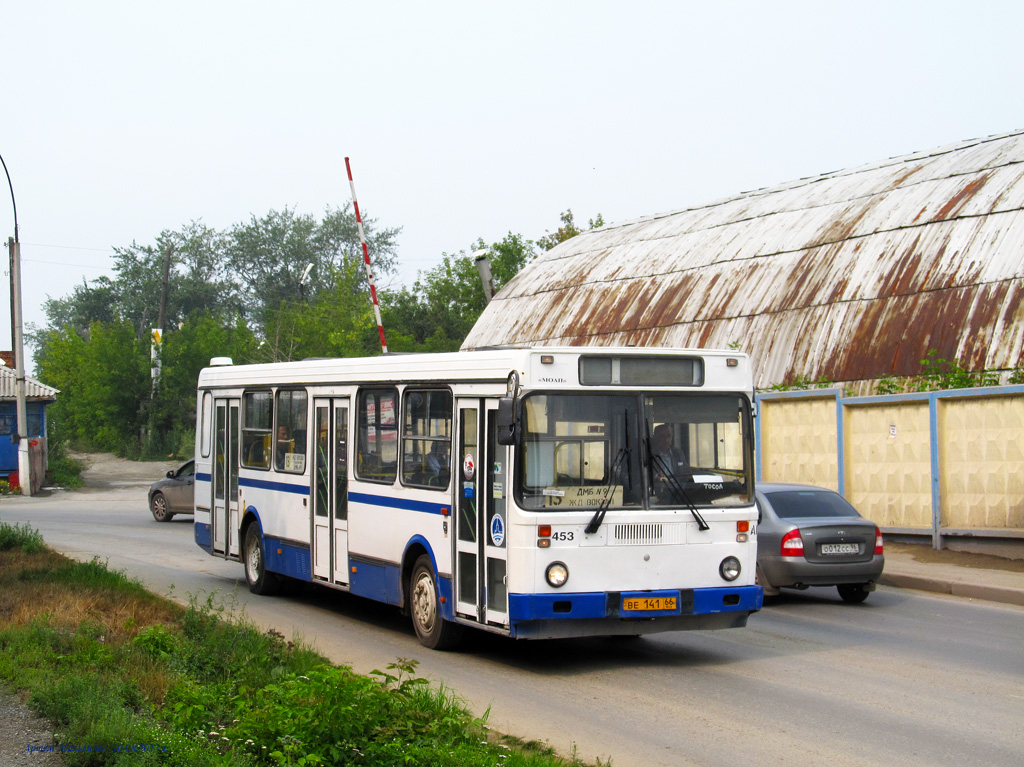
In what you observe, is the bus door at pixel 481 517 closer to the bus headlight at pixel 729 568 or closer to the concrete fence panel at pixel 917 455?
the bus headlight at pixel 729 568

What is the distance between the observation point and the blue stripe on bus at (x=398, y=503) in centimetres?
1062

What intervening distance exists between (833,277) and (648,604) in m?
16.9

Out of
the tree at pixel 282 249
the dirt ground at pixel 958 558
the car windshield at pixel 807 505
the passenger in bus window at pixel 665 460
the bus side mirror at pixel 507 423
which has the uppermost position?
the tree at pixel 282 249

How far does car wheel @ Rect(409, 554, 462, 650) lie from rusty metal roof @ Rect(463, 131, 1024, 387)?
1266cm

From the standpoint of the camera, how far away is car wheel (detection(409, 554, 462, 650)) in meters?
10.5

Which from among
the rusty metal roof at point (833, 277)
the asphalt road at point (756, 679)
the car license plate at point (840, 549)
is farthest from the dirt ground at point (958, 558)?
the car license plate at point (840, 549)

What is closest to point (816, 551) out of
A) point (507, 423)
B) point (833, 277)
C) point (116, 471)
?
point (507, 423)

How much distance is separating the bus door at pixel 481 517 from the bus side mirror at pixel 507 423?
0.41 metres

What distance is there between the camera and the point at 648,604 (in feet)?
31.4

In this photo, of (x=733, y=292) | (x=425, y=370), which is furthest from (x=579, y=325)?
(x=425, y=370)

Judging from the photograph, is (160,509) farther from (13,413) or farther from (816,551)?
(816,551)

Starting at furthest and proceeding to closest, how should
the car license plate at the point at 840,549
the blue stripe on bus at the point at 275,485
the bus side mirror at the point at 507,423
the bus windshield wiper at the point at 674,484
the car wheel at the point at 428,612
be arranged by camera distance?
1. the car license plate at the point at 840,549
2. the blue stripe on bus at the point at 275,485
3. the car wheel at the point at 428,612
4. the bus windshield wiper at the point at 674,484
5. the bus side mirror at the point at 507,423

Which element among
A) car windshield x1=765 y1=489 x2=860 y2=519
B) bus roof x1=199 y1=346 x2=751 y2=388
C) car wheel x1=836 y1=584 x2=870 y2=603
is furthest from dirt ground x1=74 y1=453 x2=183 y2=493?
car wheel x1=836 y1=584 x2=870 y2=603

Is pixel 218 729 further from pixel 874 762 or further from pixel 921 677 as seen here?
pixel 921 677
